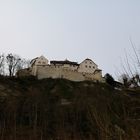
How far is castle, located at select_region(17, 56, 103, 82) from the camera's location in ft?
186

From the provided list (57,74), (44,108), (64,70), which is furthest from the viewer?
(64,70)

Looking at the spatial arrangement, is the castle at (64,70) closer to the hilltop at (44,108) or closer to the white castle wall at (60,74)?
the white castle wall at (60,74)

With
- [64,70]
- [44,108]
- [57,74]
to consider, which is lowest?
[44,108]

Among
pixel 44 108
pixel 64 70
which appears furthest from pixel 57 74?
pixel 44 108

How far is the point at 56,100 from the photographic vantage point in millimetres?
48719

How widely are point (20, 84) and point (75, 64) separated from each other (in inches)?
488

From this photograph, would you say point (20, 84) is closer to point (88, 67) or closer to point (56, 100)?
point (56, 100)

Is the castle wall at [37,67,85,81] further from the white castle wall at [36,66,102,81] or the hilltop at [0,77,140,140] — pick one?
the hilltop at [0,77,140,140]

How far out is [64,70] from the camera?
2293 inches

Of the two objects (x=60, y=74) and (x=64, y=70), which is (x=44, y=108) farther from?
(x=64, y=70)

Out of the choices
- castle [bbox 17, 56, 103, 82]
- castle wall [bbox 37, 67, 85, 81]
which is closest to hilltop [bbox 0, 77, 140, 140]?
castle wall [bbox 37, 67, 85, 81]

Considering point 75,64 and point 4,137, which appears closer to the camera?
point 4,137

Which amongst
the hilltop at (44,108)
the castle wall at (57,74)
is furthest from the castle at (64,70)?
the hilltop at (44,108)

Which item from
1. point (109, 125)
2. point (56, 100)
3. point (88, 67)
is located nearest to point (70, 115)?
point (56, 100)
